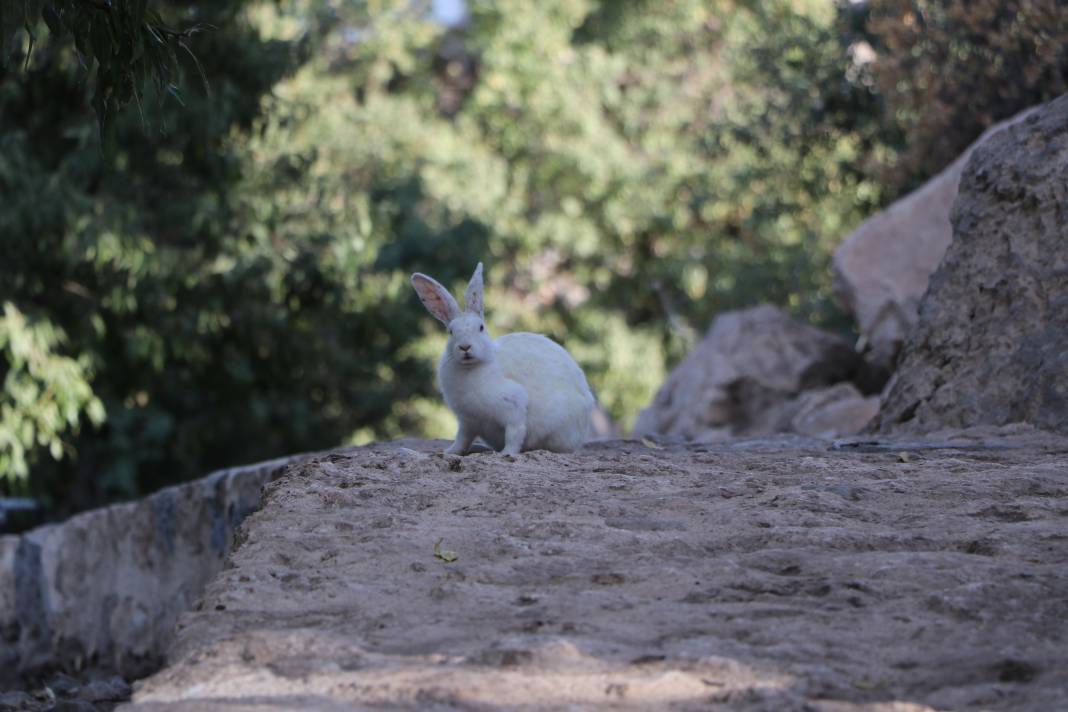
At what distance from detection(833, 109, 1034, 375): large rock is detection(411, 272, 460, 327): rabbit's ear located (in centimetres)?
584

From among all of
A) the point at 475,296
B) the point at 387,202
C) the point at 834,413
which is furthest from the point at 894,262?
the point at 475,296

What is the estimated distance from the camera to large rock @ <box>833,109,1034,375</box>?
441 inches

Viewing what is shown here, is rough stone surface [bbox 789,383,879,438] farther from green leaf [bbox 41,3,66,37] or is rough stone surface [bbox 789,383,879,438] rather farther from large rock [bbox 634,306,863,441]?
green leaf [bbox 41,3,66,37]

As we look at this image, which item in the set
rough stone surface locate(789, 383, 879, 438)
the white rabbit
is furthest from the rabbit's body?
rough stone surface locate(789, 383, 879, 438)

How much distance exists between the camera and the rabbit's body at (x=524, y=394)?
20.1ft

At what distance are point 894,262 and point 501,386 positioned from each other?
6.26 m

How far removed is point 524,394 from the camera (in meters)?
6.15

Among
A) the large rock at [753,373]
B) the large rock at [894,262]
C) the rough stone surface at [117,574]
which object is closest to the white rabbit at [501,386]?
the rough stone surface at [117,574]

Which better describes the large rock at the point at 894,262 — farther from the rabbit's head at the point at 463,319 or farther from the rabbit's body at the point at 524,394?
the rabbit's head at the point at 463,319

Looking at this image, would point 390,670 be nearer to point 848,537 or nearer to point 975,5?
point 848,537

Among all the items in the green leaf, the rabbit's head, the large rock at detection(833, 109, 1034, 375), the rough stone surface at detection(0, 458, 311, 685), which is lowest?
the rough stone surface at detection(0, 458, 311, 685)

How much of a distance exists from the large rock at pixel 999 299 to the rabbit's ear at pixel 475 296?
8.10ft

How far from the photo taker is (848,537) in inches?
170

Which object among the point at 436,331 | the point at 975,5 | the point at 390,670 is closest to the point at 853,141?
the point at 975,5
